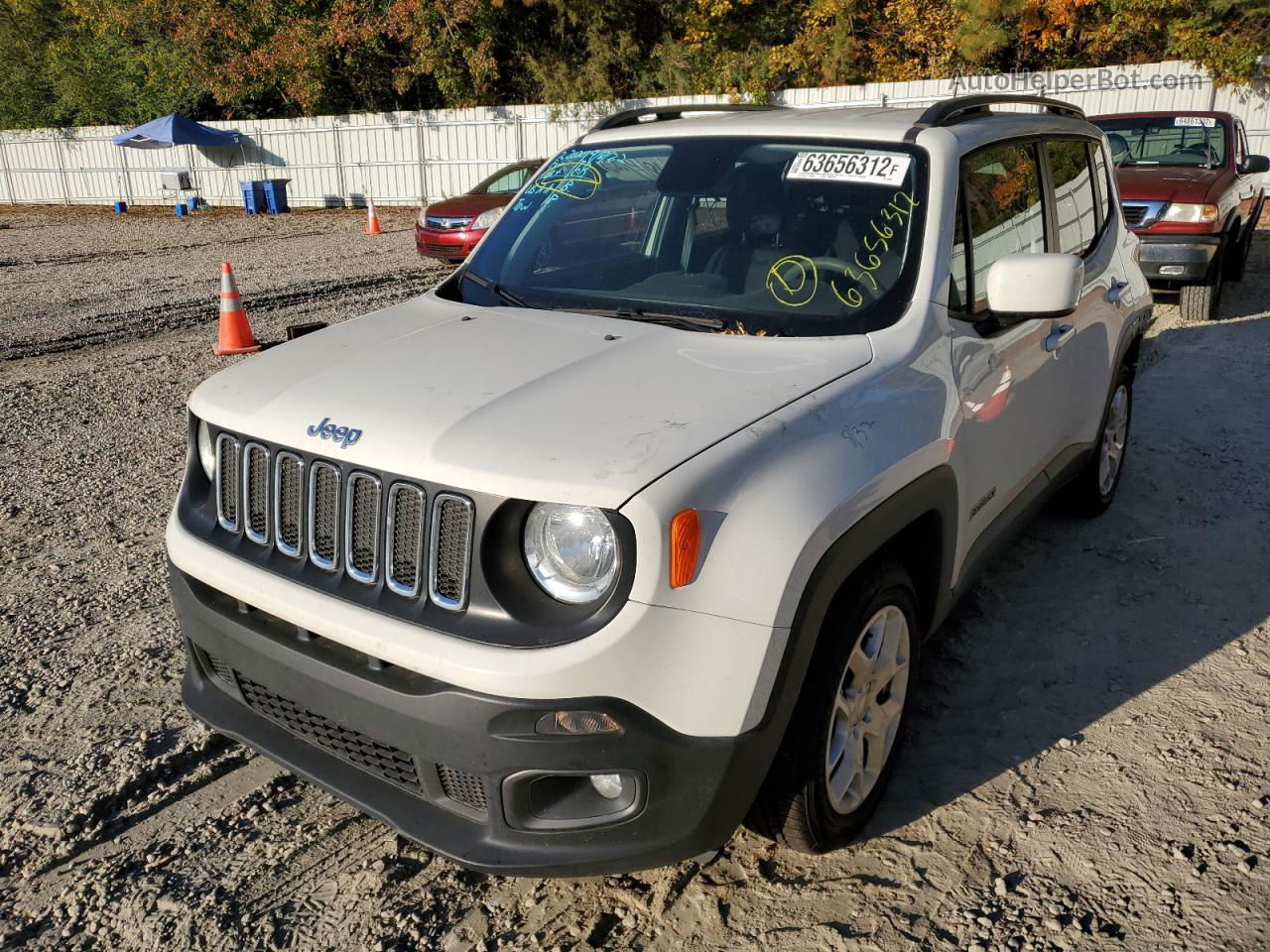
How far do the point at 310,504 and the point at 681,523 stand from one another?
922 mm

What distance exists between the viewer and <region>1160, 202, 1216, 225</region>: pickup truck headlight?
338 inches

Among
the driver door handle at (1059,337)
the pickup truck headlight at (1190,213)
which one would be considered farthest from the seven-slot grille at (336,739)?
the pickup truck headlight at (1190,213)

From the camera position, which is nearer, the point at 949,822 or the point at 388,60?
the point at 949,822

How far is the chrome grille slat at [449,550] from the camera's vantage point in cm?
221

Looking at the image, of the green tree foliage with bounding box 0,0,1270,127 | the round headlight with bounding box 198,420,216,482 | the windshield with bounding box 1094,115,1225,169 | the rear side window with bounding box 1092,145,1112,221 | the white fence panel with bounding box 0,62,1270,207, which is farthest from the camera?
the green tree foliage with bounding box 0,0,1270,127

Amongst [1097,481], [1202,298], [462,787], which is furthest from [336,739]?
[1202,298]

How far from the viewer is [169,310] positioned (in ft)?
36.4

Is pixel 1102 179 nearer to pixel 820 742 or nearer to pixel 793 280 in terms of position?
pixel 793 280

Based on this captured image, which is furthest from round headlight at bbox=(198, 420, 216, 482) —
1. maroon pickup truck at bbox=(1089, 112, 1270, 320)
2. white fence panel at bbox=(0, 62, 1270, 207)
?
white fence panel at bbox=(0, 62, 1270, 207)

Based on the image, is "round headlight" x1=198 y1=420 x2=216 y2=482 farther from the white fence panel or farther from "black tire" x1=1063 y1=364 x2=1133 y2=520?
the white fence panel

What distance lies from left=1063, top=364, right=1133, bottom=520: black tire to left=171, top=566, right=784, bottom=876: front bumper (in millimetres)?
2949

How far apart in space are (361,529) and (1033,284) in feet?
6.29

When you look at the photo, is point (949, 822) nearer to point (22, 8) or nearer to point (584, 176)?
point (584, 176)

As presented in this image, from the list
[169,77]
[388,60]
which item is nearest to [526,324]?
[388,60]
